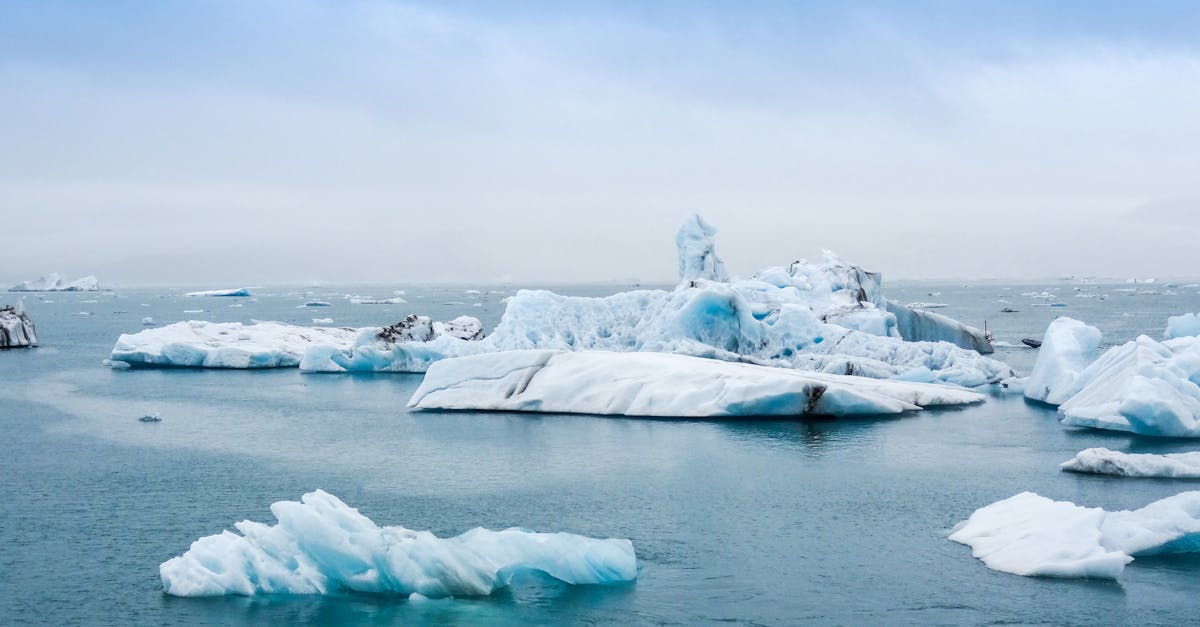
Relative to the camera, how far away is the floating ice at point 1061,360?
24.6 meters

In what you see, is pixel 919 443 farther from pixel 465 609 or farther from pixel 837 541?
pixel 465 609

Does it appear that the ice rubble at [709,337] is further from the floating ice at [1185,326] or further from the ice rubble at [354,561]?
the ice rubble at [354,561]

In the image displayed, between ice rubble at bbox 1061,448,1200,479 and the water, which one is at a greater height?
ice rubble at bbox 1061,448,1200,479

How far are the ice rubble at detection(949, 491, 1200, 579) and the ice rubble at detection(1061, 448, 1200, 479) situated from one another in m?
4.14

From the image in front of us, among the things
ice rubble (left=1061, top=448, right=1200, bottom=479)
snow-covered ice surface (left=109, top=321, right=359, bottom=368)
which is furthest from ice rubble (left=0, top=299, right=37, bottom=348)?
ice rubble (left=1061, top=448, right=1200, bottom=479)

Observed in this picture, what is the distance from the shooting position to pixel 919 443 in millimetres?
19500

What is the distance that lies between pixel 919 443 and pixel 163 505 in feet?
42.6

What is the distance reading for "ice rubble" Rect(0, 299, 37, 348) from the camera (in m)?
45.3

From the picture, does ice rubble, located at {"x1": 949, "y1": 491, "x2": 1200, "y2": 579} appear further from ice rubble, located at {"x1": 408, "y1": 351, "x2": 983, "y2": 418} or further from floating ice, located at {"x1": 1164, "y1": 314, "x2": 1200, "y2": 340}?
floating ice, located at {"x1": 1164, "y1": 314, "x2": 1200, "y2": 340}

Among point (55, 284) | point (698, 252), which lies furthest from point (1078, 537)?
point (55, 284)

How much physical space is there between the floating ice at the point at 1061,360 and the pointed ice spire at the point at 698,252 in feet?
47.3

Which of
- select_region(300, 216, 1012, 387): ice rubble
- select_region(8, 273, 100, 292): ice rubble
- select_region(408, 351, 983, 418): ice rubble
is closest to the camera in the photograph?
select_region(408, 351, 983, 418): ice rubble

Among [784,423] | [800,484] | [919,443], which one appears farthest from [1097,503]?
[784,423]

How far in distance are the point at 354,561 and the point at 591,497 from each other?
5.32 metres
